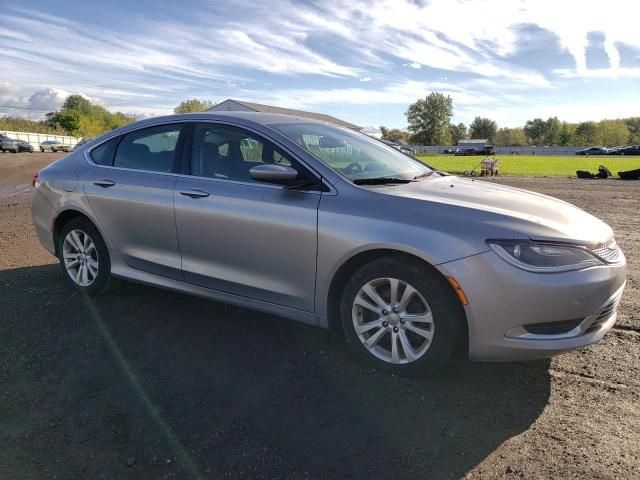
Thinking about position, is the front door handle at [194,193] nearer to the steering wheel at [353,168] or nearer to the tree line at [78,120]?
the steering wheel at [353,168]

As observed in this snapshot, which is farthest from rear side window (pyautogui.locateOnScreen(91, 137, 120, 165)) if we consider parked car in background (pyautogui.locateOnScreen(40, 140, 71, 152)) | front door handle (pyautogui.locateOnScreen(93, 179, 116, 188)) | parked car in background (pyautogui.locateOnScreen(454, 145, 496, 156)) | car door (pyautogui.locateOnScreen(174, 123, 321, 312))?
parked car in background (pyautogui.locateOnScreen(454, 145, 496, 156))

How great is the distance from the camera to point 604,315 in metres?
2.98

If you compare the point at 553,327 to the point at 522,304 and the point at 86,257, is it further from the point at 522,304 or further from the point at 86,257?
the point at 86,257

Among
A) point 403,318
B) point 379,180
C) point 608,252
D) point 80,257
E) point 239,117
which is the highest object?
point 239,117

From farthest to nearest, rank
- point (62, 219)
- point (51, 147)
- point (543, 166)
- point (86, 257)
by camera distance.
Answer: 1. point (51, 147)
2. point (543, 166)
3. point (62, 219)
4. point (86, 257)

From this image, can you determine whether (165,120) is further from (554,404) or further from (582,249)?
(554,404)

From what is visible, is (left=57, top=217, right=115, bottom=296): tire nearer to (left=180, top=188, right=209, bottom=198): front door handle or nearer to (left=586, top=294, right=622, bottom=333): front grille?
(left=180, top=188, right=209, bottom=198): front door handle

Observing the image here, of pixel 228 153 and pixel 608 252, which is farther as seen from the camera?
pixel 228 153

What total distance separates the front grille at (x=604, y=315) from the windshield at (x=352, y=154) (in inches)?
62.9

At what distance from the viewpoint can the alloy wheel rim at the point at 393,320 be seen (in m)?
3.01

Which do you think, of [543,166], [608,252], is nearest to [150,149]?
[608,252]

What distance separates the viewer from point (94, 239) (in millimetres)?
4531

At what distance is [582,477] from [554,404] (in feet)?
2.13

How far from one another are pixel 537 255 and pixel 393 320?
0.93m
